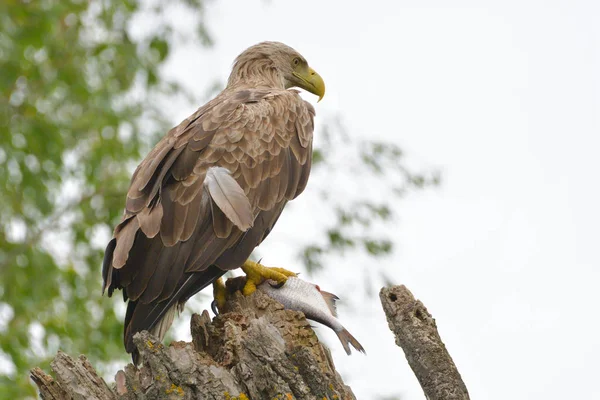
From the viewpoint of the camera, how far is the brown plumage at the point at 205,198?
497cm

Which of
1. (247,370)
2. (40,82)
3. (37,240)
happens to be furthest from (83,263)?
(247,370)

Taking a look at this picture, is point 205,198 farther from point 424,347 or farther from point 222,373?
point 424,347

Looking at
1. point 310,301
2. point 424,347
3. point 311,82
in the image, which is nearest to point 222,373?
point 424,347

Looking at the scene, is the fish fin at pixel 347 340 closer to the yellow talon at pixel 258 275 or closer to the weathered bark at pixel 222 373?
the weathered bark at pixel 222 373

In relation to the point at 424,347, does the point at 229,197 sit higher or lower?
higher

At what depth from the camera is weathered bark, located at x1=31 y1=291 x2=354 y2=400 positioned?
383 centimetres

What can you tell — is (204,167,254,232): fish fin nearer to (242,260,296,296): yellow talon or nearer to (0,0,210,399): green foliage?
(242,260,296,296): yellow talon

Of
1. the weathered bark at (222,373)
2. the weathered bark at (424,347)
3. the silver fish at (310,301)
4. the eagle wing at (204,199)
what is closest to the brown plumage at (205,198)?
the eagle wing at (204,199)

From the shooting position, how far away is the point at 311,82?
727 cm

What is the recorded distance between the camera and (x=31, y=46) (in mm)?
9773

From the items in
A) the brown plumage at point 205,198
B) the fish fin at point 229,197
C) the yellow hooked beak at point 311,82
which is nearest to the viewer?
the brown plumage at point 205,198

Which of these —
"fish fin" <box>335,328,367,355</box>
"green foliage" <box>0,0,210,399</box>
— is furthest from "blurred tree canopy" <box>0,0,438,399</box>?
"fish fin" <box>335,328,367,355</box>

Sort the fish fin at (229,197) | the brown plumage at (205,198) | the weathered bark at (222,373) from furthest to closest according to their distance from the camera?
the fish fin at (229,197), the brown plumage at (205,198), the weathered bark at (222,373)

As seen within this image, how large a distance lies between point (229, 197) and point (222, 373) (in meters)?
1.49
